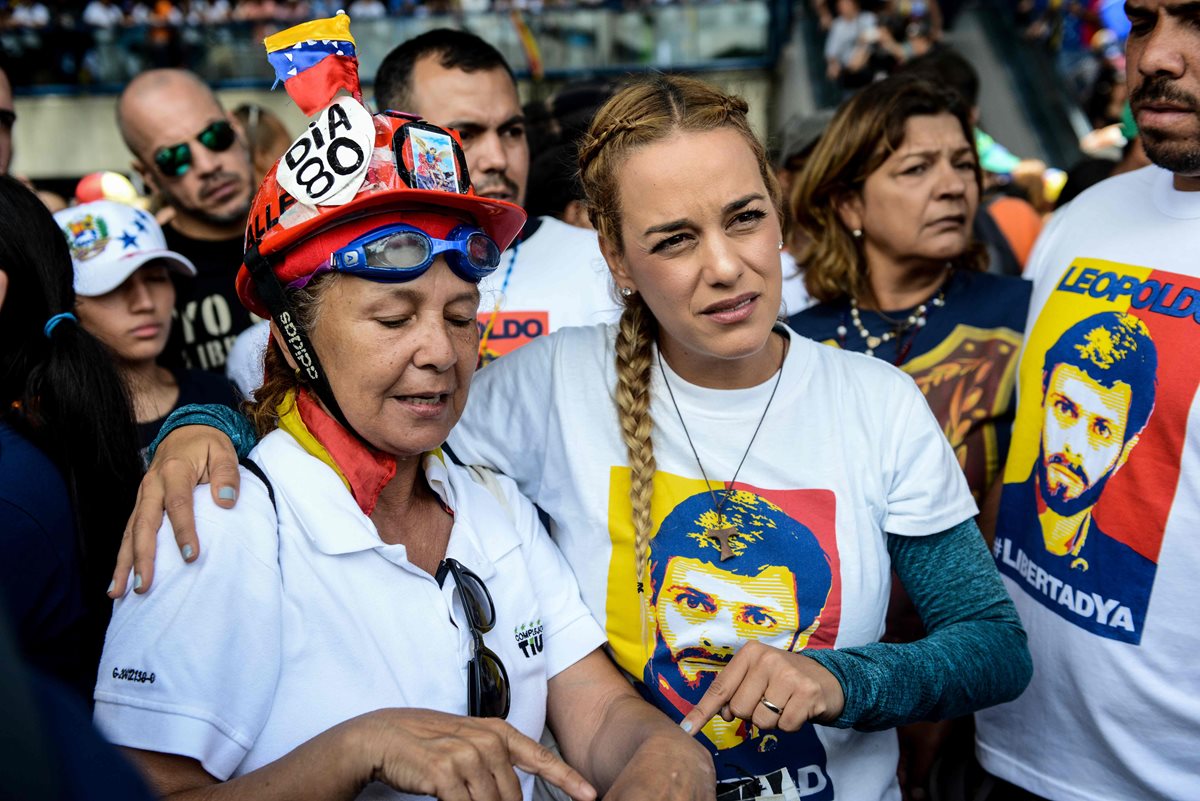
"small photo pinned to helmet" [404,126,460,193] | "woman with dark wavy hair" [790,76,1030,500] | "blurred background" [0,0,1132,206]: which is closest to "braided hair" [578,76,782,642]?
"small photo pinned to helmet" [404,126,460,193]

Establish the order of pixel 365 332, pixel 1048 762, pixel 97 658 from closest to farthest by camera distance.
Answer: pixel 365 332
pixel 97 658
pixel 1048 762

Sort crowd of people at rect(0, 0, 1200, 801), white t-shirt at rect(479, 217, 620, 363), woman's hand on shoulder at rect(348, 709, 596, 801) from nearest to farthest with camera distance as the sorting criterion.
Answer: woman's hand on shoulder at rect(348, 709, 596, 801), crowd of people at rect(0, 0, 1200, 801), white t-shirt at rect(479, 217, 620, 363)

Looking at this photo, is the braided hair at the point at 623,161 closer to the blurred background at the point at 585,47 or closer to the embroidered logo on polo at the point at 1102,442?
the embroidered logo on polo at the point at 1102,442

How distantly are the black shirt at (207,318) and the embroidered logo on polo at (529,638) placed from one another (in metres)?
2.09

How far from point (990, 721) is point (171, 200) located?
344 centimetres

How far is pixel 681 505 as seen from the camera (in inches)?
82.2

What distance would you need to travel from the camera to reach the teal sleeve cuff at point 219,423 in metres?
1.95

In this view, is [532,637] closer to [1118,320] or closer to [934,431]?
[934,431]

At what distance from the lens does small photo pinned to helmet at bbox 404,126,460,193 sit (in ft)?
5.89

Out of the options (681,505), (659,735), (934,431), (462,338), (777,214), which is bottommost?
(659,735)

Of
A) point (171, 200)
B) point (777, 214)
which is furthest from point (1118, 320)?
point (171, 200)

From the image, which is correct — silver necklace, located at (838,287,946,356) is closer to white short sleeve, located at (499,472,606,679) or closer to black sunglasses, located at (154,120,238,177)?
white short sleeve, located at (499,472,606,679)

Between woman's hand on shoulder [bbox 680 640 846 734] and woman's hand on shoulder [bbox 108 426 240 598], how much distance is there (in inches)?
34.0

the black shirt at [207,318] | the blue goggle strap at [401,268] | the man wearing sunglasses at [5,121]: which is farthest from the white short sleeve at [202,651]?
the man wearing sunglasses at [5,121]
